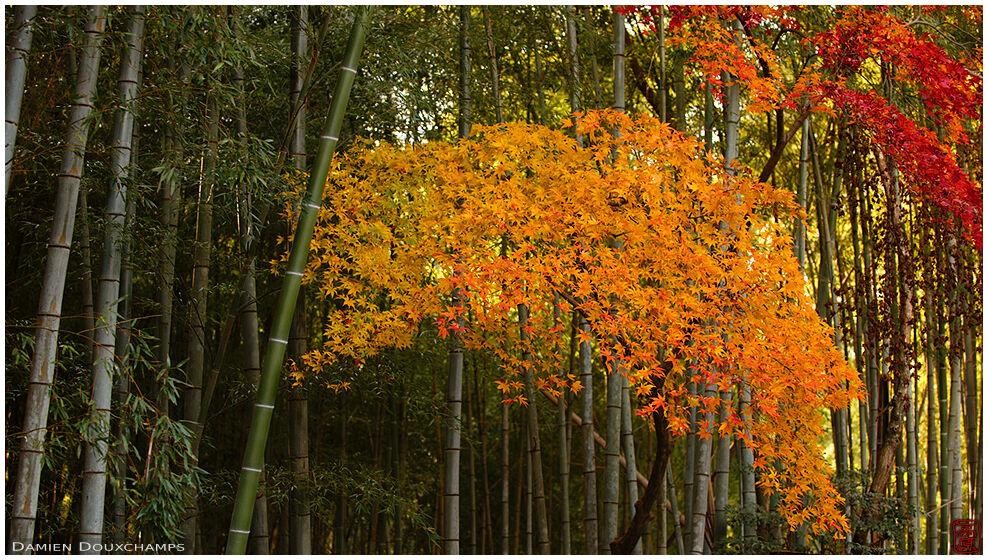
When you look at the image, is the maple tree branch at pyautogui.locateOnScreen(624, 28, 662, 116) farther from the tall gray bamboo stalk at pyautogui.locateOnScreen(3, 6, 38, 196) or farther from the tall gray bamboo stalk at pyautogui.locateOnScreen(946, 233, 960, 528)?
the tall gray bamboo stalk at pyautogui.locateOnScreen(3, 6, 38, 196)

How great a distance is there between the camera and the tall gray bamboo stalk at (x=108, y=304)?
2.64 m

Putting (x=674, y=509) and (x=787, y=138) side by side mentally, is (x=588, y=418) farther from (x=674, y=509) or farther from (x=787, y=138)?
(x=787, y=138)

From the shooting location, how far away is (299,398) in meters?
3.96

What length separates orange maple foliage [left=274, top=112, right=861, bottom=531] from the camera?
3.53 m

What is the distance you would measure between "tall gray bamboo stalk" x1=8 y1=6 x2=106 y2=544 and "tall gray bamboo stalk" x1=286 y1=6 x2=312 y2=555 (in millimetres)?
1365

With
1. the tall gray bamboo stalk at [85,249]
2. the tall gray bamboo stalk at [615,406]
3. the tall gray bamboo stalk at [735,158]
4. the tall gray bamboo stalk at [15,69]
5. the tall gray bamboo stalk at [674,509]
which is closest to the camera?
the tall gray bamboo stalk at [15,69]

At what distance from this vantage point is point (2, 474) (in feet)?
8.05

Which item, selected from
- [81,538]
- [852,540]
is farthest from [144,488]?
[852,540]

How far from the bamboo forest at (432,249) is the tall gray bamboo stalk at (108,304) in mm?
11

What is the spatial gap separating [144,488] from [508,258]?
5.65ft

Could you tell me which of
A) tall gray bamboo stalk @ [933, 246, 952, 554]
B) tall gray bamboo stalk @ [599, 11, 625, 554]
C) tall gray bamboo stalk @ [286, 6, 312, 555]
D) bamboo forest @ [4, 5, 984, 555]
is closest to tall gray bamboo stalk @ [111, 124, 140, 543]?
bamboo forest @ [4, 5, 984, 555]

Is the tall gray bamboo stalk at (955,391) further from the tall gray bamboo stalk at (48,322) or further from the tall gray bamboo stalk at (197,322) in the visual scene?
the tall gray bamboo stalk at (48,322)

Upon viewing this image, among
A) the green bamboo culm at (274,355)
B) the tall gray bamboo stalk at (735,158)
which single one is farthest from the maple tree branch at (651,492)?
the green bamboo culm at (274,355)

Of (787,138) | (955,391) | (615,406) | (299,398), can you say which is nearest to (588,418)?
(615,406)
